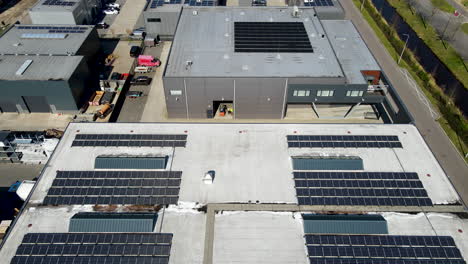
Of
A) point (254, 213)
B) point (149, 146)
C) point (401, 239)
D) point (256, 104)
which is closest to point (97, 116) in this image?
point (149, 146)

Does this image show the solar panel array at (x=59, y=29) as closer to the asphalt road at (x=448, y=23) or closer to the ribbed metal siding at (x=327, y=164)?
the ribbed metal siding at (x=327, y=164)

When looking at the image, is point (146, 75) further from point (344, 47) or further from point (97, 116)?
point (344, 47)

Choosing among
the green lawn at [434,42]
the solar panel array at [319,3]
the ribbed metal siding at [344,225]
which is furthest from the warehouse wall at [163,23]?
the green lawn at [434,42]

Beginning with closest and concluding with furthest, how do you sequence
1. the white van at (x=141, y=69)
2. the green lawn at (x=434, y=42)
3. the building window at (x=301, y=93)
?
1. the building window at (x=301, y=93)
2. the green lawn at (x=434, y=42)
3. the white van at (x=141, y=69)

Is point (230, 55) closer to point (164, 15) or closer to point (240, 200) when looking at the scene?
point (164, 15)

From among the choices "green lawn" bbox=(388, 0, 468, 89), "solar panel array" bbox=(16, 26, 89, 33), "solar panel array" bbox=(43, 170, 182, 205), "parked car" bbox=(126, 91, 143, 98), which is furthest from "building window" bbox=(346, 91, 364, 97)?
"solar panel array" bbox=(16, 26, 89, 33)

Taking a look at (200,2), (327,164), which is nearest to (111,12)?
(200,2)
